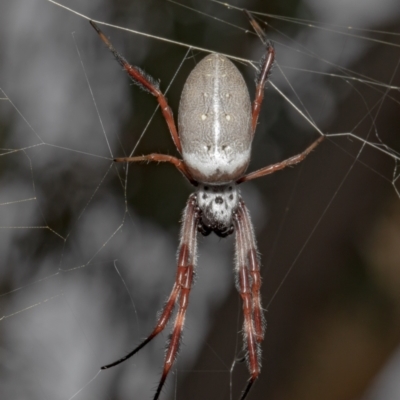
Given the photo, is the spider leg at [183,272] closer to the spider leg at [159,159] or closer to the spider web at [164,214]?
the spider leg at [159,159]

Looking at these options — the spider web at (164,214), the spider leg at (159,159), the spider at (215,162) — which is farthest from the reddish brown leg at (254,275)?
the spider web at (164,214)

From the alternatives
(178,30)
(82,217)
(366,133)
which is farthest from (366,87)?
(82,217)

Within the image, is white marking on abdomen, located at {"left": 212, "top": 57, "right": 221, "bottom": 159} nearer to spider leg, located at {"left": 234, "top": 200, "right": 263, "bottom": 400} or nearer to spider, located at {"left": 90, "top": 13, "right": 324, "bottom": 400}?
spider, located at {"left": 90, "top": 13, "right": 324, "bottom": 400}

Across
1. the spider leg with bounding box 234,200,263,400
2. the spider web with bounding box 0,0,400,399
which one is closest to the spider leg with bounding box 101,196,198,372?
the spider leg with bounding box 234,200,263,400

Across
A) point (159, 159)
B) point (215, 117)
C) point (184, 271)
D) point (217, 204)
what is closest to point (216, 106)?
point (215, 117)

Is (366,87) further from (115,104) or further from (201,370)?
(201,370)

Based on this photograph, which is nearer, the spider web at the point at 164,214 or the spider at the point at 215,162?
the spider at the point at 215,162

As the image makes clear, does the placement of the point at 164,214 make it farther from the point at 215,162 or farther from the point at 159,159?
the point at 215,162
